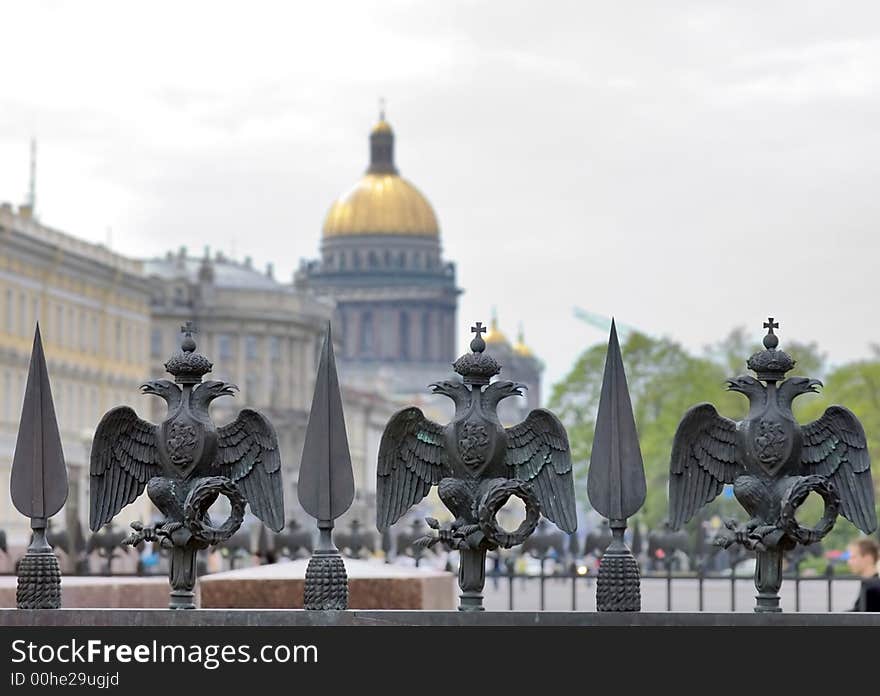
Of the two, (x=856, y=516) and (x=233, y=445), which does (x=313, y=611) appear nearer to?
(x=233, y=445)

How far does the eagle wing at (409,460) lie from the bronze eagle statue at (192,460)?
0.53 metres

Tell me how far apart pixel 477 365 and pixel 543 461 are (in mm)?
591

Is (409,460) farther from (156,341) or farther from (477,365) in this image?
(156,341)

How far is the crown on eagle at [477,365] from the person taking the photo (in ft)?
46.0

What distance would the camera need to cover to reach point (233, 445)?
1441 centimetres

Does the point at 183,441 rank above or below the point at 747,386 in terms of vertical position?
below

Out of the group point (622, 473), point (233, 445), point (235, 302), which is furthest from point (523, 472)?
point (235, 302)

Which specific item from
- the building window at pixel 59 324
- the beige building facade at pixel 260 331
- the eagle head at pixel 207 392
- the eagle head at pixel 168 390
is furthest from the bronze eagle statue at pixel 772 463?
the beige building facade at pixel 260 331

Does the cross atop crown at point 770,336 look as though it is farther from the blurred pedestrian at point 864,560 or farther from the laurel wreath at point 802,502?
the blurred pedestrian at point 864,560

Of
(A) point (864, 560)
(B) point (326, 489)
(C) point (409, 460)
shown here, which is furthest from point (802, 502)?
(A) point (864, 560)

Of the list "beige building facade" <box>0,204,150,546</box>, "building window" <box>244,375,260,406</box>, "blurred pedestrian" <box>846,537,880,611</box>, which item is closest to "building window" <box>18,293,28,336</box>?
A: "beige building facade" <box>0,204,150,546</box>

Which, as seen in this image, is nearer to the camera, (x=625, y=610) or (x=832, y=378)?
(x=625, y=610)

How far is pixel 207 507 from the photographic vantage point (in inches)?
565
